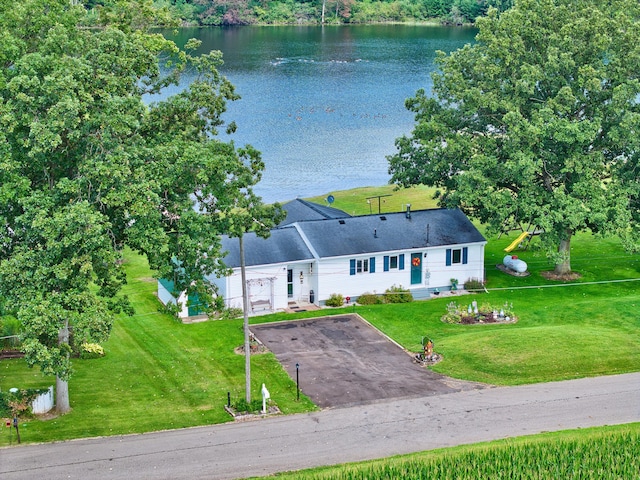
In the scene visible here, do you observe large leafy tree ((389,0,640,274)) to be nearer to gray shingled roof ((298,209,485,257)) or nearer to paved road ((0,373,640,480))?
gray shingled roof ((298,209,485,257))

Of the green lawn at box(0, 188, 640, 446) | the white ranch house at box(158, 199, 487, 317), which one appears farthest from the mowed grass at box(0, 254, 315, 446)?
the white ranch house at box(158, 199, 487, 317)

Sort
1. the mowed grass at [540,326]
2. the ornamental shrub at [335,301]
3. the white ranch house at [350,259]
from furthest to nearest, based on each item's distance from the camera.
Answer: the ornamental shrub at [335,301]
the white ranch house at [350,259]
the mowed grass at [540,326]

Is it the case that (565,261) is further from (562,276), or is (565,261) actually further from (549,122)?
(549,122)

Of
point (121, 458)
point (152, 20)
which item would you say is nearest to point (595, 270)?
point (152, 20)

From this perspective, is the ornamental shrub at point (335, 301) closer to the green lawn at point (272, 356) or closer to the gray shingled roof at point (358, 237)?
the green lawn at point (272, 356)

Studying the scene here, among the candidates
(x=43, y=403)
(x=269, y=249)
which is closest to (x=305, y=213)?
(x=269, y=249)

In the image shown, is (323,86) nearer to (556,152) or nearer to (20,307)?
(556,152)

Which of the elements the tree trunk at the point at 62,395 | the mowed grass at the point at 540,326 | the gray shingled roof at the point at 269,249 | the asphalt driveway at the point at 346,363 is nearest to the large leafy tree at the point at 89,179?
the tree trunk at the point at 62,395
